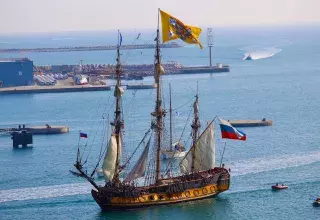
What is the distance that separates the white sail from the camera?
5266 centimetres

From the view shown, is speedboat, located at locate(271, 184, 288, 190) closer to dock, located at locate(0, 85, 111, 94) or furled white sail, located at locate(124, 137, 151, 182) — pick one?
furled white sail, located at locate(124, 137, 151, 182)

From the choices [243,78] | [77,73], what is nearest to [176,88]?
[243,78]

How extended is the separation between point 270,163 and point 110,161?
45.0 feet

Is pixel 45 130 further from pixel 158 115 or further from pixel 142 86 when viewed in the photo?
Result: pixel 142 86

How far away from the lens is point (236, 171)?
59812 millimetres

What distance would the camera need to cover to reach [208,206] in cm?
5325

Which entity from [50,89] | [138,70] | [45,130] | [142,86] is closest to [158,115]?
[45,130]

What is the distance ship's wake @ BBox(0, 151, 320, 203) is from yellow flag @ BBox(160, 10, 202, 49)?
33.9 feet

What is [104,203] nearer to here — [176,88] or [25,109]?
[25,109]

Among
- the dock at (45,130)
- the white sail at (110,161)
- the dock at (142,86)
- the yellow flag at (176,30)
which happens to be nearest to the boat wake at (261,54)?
the dock at (142,86)

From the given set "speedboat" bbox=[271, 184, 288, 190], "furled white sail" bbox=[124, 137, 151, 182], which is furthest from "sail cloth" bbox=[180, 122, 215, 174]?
"speedboat" bbox=[271, 184, 288, 190]

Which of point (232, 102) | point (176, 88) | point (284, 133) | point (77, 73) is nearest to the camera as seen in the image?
point (284, 133)

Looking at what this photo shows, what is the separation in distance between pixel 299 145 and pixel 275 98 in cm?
3399

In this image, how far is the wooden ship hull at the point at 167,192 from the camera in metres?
51.8
